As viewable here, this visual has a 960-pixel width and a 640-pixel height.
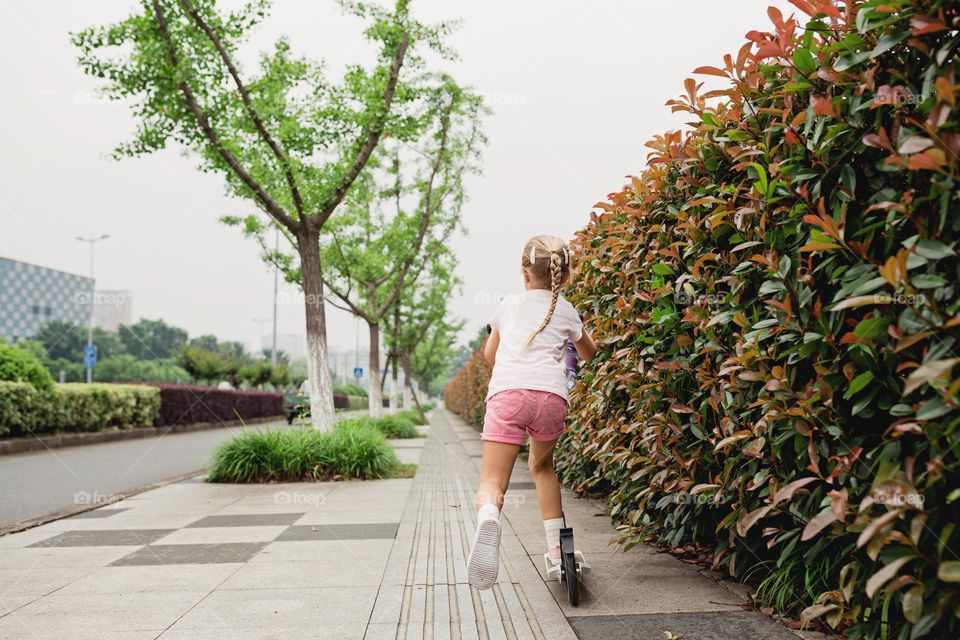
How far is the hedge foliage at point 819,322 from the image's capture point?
2.03 metres

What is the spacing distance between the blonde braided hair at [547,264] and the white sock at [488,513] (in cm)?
80

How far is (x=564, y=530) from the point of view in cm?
352

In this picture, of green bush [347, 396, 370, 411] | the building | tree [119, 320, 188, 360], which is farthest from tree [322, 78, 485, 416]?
the building


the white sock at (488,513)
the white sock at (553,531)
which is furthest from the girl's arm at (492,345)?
the white sock at (553,531)

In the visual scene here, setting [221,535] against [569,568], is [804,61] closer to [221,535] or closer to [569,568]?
[569,568]

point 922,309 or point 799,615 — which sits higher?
point 922,309

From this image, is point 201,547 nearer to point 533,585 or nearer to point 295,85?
point 533,585

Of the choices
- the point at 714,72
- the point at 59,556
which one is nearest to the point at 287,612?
the point at 59,556

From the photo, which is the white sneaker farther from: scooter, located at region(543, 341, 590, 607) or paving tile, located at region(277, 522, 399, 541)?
paving tile, located at region(277, 522, 399, 541)

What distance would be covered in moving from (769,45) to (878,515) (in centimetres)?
182

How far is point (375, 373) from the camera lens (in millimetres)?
20578

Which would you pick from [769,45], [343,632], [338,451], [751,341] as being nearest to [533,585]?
[343,632]

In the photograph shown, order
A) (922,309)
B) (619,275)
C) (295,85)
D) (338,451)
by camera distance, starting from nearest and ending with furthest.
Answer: (922,309) < (619,275) < (338,451) < (295,85)

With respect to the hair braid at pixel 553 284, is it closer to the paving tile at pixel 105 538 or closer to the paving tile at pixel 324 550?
the paving tile at pixel 324 550
